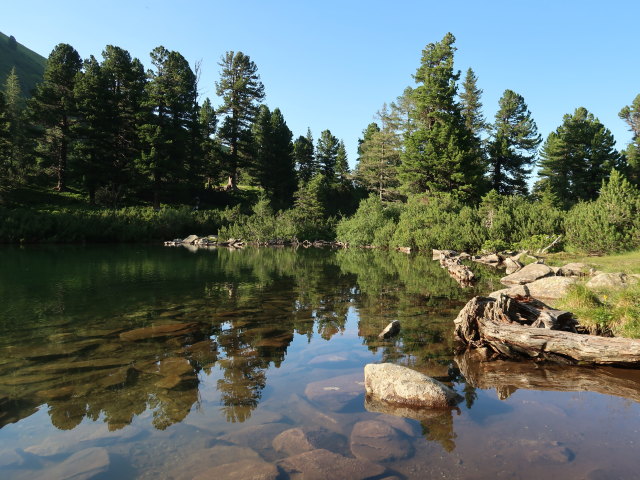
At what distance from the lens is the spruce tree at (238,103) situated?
188ft

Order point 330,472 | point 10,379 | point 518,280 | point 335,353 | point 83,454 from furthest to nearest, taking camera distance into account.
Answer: point 518,280
point 335,353
point 10,379
point 83,454
point 330,472

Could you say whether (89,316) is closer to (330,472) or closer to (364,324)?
(364,324)

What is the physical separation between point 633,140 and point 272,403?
7694cm

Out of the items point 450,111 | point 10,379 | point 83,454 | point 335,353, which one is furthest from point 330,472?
point 450,111

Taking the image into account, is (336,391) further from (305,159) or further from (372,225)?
(305,159)

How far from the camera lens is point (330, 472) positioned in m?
3.60

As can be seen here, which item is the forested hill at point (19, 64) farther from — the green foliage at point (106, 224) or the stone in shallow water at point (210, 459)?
the stone in shallow water at point (210, 459)

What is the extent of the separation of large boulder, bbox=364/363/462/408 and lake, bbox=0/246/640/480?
0.57 ft

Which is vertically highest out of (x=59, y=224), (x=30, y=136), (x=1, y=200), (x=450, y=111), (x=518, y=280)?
(x=450, y=111)

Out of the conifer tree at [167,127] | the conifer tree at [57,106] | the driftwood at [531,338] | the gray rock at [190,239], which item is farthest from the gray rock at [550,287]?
the conifer tree at [57,106]

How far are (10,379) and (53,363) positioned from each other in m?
0.69

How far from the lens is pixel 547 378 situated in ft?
→ 19.7

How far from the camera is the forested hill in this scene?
112 meters

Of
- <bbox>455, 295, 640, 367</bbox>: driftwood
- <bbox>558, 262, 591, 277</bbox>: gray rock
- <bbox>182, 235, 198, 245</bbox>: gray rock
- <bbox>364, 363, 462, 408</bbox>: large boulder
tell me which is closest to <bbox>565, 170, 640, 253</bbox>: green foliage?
<bbox>558, 262, 591, 277</bbox>: gray rock
